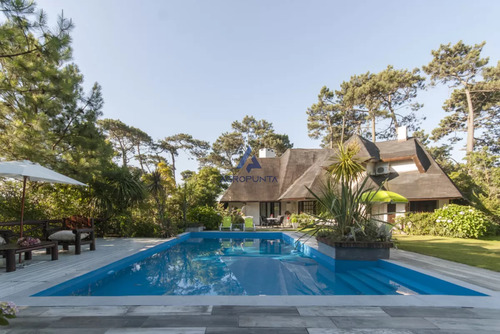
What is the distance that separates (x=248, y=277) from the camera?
19.9 ft

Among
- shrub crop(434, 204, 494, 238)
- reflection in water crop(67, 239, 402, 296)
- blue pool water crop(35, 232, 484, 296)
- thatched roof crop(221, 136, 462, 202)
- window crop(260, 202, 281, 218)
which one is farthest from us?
window crop(260, 202, 281, 218)

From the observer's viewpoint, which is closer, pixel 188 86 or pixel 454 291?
pixel 454 291

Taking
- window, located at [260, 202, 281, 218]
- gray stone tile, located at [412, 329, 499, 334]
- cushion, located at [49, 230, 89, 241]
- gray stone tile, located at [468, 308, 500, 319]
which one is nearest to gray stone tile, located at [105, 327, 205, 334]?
gray stone tile, located at [412, 329, 499, 334]

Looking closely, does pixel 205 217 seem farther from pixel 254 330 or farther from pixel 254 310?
pixel 254 330

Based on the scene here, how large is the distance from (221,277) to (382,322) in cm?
390

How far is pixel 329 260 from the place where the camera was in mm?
6773

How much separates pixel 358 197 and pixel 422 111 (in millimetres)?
26786

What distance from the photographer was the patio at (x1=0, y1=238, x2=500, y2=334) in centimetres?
267

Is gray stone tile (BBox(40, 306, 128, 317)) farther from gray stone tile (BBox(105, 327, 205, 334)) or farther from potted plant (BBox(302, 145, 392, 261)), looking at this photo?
potted plant (BBox(302, 145, 392, 261))

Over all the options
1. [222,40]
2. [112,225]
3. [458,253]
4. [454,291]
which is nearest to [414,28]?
[222,40]

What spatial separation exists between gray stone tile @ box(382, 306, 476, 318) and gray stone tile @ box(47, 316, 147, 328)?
2.81 m

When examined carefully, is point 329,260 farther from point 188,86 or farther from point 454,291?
point 188,86

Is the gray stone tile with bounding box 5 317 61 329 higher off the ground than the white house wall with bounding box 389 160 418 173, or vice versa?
the white house wall with bounding box 389 160 418 173

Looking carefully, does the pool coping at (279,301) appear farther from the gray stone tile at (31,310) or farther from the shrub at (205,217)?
the shrub at (205,217)
